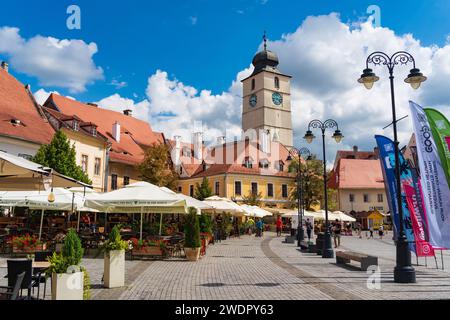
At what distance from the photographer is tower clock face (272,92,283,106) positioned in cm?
8494

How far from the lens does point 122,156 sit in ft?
153

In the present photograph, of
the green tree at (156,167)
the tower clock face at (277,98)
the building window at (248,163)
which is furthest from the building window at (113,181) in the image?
the tower clock face at (277,98)

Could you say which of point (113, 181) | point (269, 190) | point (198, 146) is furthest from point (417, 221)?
point (198, 146)

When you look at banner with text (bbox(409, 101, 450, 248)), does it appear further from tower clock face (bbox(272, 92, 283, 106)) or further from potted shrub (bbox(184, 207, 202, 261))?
tower clock face (bbox(272, 92, 283, 106))

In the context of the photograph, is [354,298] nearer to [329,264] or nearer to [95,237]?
[329,264]

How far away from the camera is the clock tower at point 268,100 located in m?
82.6

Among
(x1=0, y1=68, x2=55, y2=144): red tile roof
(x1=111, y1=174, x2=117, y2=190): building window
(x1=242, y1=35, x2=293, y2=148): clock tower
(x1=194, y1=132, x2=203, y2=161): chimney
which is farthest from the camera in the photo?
(x1=242, y1=35, x2=293, y2=148): clock tower

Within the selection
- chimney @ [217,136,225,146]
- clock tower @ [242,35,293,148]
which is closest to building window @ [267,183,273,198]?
chimney @ [217,136,225,146]

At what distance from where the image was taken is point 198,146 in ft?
224

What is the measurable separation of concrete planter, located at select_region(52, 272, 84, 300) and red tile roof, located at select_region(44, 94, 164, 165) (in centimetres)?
3837

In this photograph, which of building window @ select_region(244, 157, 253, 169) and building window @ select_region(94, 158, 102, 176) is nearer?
building window @ select_region(94, 158, 102, 176)

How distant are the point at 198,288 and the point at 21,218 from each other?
787 inches

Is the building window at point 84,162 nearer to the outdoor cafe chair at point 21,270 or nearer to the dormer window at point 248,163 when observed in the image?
the dormer window at point 248,163
